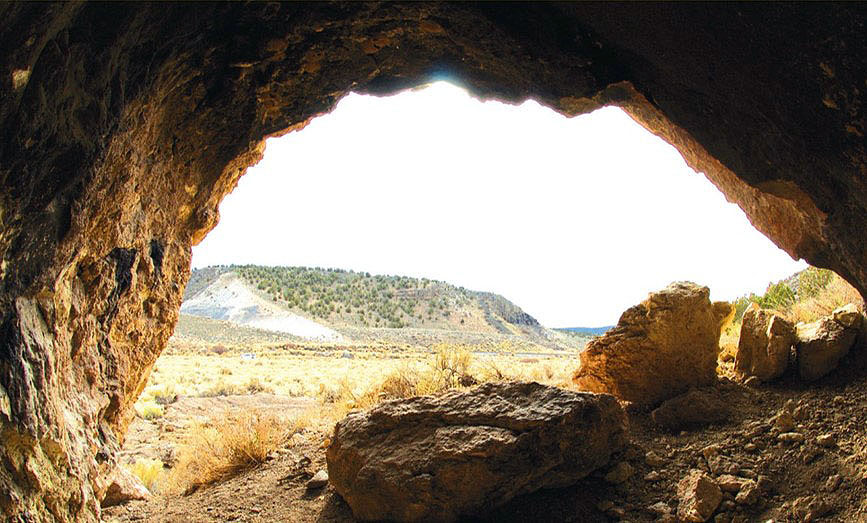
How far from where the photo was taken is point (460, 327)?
62.6 metres

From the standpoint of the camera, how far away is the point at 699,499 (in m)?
3.97

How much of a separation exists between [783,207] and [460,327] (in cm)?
5860

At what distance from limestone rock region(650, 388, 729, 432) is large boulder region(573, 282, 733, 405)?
0.40 meters

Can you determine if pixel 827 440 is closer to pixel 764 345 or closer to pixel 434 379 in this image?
pixel 764 345

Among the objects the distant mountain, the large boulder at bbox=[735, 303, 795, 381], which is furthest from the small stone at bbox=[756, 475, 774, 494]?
the distant mountain

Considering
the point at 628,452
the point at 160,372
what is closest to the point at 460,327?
the point at 160,372

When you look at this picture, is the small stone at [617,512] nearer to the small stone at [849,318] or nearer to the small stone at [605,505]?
the small stone at [605,505]

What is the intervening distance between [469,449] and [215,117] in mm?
3786

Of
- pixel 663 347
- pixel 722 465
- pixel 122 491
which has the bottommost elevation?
pixel 122 491

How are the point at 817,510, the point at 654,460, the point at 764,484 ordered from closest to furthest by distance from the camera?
the point at 817,510 → the point at 764,484 → the point at 654,460

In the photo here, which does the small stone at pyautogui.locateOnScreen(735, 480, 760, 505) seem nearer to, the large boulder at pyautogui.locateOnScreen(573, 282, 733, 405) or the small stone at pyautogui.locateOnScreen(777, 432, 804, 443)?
the small stone at pyautogui.locateOnScreen(777, 432, 804, 443)

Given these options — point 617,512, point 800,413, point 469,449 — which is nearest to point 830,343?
point 800,413

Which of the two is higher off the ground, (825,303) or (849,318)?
(825,303)

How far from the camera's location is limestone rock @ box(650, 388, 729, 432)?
5266 mm
